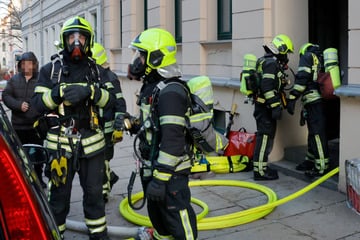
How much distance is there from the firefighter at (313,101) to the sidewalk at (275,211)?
38 cm

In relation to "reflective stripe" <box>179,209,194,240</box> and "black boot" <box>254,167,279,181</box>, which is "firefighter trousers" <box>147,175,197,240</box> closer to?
"reflective stripe" <box>179,209,194,240</box>

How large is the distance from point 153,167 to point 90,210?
1.02 metres

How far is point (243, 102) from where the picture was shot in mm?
7887

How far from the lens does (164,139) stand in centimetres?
346

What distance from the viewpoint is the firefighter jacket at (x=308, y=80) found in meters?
6.40

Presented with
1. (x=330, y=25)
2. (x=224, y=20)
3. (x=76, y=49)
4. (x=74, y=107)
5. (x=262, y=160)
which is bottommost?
(x=262, y=160)

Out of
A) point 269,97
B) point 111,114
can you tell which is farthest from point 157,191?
point 269,97

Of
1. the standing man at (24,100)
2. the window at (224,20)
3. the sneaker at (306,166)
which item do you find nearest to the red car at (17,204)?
the standing man at (24,100)

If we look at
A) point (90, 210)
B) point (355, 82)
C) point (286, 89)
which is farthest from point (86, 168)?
point (286, 89)

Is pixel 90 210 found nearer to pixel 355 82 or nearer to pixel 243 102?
pixel 355 82

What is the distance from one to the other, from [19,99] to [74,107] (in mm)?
2369

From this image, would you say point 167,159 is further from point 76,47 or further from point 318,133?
point 318,133

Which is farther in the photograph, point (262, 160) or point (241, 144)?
point (241, 144)

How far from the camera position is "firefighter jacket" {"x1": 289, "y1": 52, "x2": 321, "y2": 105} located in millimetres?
6398
